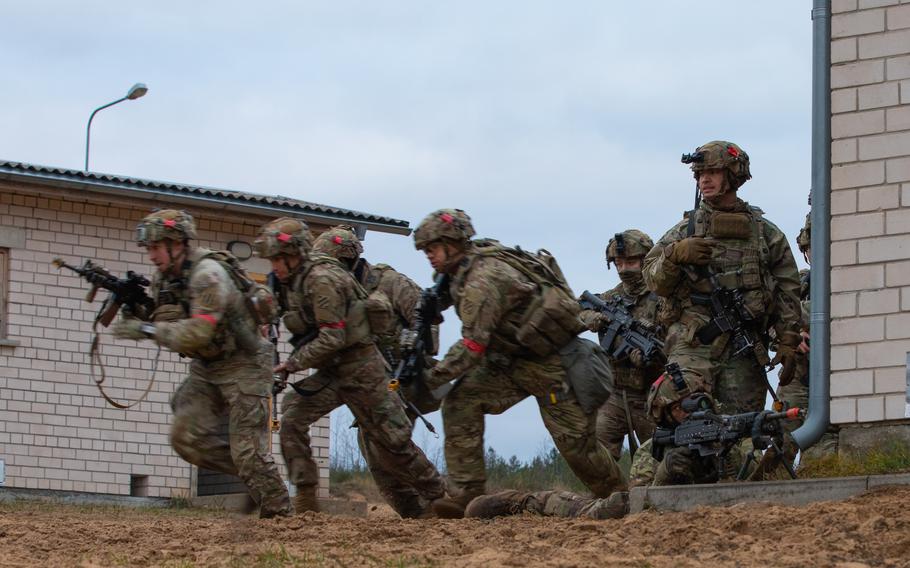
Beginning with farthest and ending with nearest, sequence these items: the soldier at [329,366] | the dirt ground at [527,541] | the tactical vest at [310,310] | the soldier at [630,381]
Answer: the soldier at [630,381]
the tactical vest at [310,310]
the soldier at [329,366]
the dirt ground at [527,541]

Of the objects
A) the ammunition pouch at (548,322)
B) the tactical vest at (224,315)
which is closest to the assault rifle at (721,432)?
the ammunition pouch at (548,322)

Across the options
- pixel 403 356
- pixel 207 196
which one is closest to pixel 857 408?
pixel 403 356

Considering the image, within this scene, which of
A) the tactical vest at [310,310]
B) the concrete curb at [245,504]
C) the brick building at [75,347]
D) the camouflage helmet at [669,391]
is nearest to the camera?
the camouflage helmet at [669,391]

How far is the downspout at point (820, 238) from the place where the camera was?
38.5ft

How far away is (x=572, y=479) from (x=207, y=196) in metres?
5.23

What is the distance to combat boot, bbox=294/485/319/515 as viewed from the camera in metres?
12.6

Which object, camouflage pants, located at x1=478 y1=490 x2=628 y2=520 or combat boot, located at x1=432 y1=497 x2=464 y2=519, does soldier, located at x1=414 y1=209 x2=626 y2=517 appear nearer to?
combat boot, located at x1=432 y1=497 x2=464 y2=519

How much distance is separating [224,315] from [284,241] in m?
1.06

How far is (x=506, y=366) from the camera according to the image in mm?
11320

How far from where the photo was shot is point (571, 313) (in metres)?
11.2

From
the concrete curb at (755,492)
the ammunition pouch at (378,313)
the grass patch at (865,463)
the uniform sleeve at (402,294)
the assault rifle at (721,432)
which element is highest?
the uniform sleeve at (402,294)

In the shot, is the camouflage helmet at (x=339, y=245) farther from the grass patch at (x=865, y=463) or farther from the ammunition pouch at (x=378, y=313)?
the grass patch at (x=865, y=463)

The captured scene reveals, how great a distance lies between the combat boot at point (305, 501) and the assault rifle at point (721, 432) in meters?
2.88

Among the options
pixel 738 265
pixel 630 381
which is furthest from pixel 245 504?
pixel 738 265
